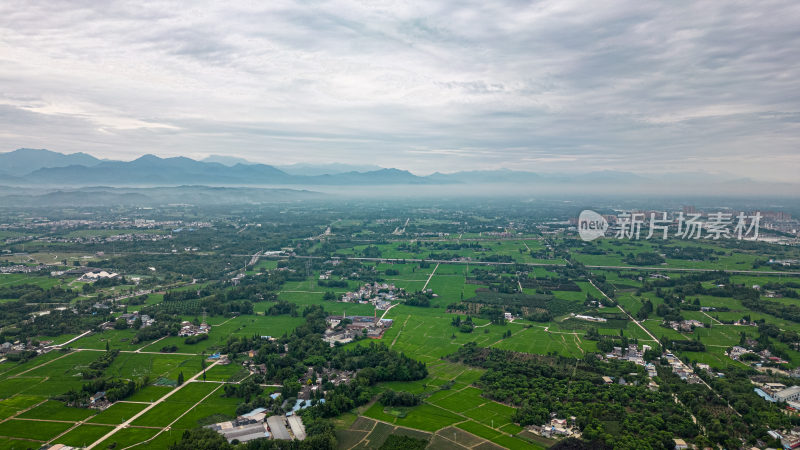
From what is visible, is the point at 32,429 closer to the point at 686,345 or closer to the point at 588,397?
the point at 588,397

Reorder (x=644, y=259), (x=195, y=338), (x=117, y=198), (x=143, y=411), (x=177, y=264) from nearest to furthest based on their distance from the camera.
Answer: (x=143, y=411)
(x=195, y=338)
(x=177, y=264)
(x=644, y=259)
(x=117, y=198)

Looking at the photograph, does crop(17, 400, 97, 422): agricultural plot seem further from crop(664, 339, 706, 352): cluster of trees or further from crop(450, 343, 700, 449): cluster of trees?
crop(664, 339, 706, 352): cluster of trees

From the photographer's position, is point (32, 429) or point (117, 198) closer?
point (32, 429)

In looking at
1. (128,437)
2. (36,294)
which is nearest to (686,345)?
(128,437)

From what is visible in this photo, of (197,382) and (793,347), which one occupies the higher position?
(793,347)

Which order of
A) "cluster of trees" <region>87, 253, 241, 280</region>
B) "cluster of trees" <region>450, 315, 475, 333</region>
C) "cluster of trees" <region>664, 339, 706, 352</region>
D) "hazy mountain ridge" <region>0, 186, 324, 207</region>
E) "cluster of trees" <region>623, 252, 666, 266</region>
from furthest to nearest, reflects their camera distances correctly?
"hazy mountain ridge" <region>0, 186, 324, 207</region>
"cluster of trees" <region>623, 252, 666, 266</region>
"cluster of trees" <region>87, 253, 241, 280</region>
"cluster of trees" <region>450, 315, 475, 333</region>
"cluster of trees" <region>664, 339, 706, 352</region>

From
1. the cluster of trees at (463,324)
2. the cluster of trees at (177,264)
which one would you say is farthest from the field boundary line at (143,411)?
the cluster of trees at (177,264)

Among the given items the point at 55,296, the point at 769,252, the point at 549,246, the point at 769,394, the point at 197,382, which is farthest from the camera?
the point at 549,246

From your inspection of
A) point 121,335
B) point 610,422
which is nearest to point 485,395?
point 610,422

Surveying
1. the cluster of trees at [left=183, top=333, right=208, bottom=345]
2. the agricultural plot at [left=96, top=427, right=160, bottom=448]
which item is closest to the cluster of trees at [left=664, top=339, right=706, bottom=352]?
the agricultural plot at [left=96, top=427, right=160, bottom=448]

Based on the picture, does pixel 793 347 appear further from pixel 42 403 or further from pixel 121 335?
pixel 121 335

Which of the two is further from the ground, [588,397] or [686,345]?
[686,345]
